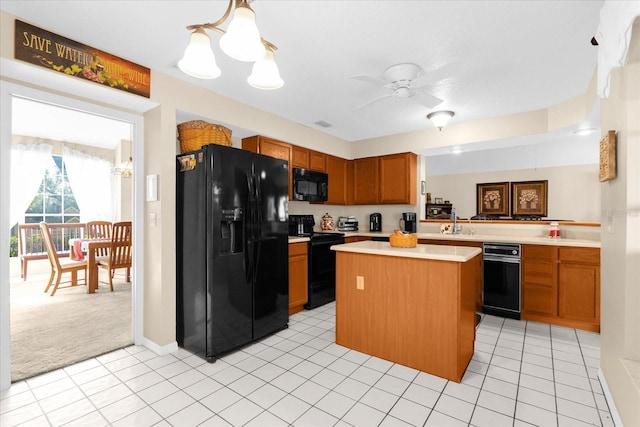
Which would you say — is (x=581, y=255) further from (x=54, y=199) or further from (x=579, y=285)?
(x=54, y=199)

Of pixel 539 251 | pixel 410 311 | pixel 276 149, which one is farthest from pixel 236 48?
pixel 539 251

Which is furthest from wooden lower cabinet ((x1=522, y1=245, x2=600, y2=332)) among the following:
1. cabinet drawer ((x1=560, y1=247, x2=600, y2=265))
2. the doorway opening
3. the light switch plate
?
the doorway opening

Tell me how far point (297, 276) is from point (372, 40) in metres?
2.61

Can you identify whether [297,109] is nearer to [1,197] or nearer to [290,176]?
[290,176]

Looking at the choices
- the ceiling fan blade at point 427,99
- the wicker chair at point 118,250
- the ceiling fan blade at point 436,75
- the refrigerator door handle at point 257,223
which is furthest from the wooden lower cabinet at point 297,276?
the wicker chair at point 118,250

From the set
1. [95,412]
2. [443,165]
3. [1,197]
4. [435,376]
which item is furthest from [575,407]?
[443,165]

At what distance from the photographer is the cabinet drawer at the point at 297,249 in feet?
11.6

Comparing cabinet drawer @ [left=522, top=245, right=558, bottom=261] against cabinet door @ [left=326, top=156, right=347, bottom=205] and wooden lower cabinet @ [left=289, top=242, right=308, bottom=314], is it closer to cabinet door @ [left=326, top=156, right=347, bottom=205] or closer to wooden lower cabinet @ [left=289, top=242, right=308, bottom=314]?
wooden lower cabinet @ [left=289, top=242, right=308, bottom=314]

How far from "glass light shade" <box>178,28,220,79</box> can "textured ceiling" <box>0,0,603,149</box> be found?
53cm

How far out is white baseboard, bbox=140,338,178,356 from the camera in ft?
8.59

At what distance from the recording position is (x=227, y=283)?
2566mm

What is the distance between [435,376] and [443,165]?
6326 mm

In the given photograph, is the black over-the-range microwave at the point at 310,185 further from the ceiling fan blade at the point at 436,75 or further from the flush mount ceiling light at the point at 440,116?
the ceiling fan blade at the point at 436,75

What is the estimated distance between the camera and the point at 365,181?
5.15m
